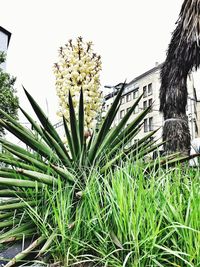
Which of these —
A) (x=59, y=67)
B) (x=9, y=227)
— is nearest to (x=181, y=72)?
(x=59, y=67)

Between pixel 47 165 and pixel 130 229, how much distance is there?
934 millimetres

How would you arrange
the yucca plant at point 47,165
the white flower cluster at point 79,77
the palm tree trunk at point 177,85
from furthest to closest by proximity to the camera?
1. the palm tree trunk at point 177,85
2. the white flower cluster at point 79,77
3. the yucca plant at point 47,165

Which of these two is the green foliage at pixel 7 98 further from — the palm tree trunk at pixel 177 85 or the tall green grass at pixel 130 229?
the tall green grass at pixel 130 229

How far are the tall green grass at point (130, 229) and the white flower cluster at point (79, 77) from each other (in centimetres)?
143

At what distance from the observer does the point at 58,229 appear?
1.86 metres

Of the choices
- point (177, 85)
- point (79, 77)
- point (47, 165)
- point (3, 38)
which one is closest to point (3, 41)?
point (3, 38)

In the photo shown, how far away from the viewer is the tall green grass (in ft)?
5.13

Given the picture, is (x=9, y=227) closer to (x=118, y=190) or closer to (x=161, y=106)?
(x=118, y=190)

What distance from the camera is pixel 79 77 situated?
335 cm

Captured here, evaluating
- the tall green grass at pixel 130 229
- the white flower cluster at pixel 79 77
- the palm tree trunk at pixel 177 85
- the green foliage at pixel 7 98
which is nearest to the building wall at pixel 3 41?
the green foliage at pixel 7 98

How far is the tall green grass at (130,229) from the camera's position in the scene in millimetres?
1564

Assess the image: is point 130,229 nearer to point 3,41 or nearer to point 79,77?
point 79,77

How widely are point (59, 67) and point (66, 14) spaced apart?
2719 mm

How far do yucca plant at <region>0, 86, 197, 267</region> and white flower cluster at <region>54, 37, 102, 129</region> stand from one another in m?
0.51
